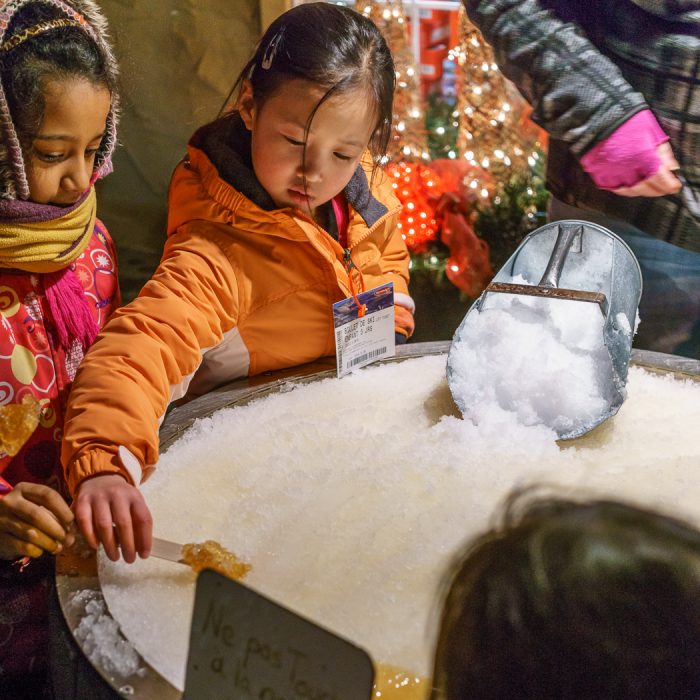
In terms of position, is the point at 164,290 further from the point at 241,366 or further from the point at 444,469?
the point at 444,469

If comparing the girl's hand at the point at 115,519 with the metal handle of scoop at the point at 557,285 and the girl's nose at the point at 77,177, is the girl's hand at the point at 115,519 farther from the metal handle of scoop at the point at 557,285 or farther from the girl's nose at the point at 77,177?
the metal handle of scoop at the point at 557,285

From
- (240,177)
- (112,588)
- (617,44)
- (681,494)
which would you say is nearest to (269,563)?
(112,588)

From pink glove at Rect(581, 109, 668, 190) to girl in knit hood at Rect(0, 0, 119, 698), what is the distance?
3.15 ft

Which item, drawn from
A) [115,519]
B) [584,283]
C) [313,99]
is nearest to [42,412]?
[115,519]

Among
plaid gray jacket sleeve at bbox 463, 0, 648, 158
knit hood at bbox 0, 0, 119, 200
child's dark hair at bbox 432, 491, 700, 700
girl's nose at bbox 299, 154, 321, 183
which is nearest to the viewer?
child's dark hair at bbox 432, 491, 700, 700

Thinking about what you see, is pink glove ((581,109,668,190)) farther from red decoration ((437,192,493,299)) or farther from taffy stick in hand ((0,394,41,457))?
taffy stick in hand ((0,394,41,457))

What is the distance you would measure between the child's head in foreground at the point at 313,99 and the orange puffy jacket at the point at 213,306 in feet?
0.23

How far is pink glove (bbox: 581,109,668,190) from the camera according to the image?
1501 mm

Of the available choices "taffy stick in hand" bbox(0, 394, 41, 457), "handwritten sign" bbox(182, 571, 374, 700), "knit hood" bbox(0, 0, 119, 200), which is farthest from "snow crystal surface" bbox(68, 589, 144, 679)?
"knit hood" bbox(0, 0, 119, 200)

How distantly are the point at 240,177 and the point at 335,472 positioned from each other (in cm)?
52

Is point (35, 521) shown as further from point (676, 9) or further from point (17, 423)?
point (676, 9)

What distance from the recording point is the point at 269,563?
2.72 feet

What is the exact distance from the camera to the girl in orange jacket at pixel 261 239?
1021 millimetres

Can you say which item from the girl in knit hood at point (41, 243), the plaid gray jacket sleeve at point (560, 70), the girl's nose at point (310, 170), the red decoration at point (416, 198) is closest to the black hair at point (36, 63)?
the girl in knit hood at point (41, 243)
